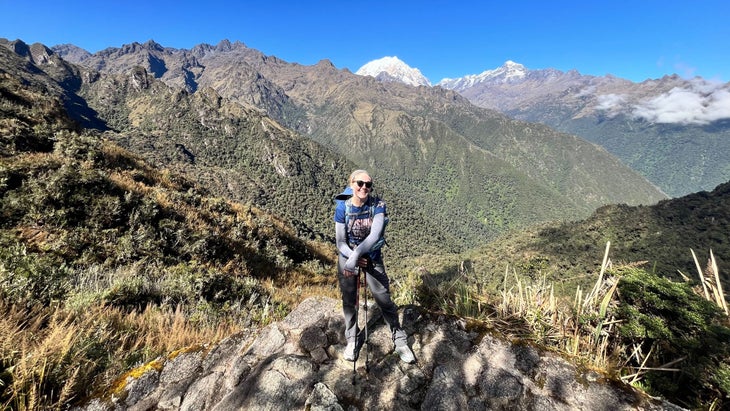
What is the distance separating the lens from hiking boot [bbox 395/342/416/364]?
3801 mm

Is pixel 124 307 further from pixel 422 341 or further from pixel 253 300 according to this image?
pixel 422 341

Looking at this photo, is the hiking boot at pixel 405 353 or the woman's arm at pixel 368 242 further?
the woman's arm at pixel 368 242

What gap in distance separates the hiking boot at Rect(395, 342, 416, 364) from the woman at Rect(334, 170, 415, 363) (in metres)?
0.01

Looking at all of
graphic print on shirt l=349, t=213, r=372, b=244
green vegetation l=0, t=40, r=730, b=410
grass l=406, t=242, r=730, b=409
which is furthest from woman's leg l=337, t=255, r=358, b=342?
grass l=406, t=242, r=730, b=409

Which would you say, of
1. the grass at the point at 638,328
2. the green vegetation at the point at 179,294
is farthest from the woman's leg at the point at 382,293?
the grass at the point at 638,328

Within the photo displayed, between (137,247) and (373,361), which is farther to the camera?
(137,247)

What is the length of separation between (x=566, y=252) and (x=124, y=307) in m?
153

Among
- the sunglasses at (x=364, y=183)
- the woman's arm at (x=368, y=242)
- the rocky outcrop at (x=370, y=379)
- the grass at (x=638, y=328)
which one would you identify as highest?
the sunglasses at (x=364, y=183)

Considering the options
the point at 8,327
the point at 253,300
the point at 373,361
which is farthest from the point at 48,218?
the point at 373,361

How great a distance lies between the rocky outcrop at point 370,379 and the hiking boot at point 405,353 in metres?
0.07

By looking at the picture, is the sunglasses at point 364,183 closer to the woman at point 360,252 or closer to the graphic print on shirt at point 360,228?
the woman at point 360,252

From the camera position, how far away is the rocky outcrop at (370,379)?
10.4 feet

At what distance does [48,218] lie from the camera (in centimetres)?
805

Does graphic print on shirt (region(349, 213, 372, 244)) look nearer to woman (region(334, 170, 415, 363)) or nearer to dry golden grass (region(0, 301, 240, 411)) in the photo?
woman (region(334, 170, 415, 363))
